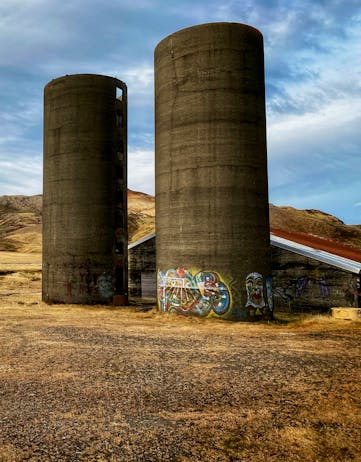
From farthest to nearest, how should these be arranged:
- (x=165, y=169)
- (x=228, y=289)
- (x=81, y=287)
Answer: (x=81, y=287) → (x=165, y=169) → (x=228, y=289)

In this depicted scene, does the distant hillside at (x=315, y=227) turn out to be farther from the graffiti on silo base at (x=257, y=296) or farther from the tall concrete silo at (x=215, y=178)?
the graffiti on silo base at (x=257, y=296)

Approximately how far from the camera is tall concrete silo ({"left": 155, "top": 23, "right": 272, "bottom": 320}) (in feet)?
64.0

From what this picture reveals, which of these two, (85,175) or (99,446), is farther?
(85,175)

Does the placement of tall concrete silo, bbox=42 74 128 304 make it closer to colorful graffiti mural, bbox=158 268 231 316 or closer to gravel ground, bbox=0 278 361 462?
colorful graffiti mural, bbox=158 268 231 316

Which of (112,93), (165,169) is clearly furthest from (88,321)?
(112,93)

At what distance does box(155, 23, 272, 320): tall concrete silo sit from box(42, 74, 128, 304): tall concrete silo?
22.2 ft

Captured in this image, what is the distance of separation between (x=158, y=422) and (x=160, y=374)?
9.71ft

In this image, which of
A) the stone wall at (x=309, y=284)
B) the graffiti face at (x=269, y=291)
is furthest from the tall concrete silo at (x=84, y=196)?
the graffiti face at (x=269, y=291)

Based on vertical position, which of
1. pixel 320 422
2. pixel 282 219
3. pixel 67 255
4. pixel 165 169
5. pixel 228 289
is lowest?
pixel 320 422

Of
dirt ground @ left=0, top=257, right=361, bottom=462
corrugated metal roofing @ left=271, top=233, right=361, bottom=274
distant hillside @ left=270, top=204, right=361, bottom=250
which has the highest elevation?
distant hillside @ left=270, top=204, right=361, bottom=250

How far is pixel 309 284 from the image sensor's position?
76.8 ft

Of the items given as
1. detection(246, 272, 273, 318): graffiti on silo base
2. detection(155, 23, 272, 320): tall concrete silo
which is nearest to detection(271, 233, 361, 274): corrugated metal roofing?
detection(155, 23, 272, 320): tall concrete silo

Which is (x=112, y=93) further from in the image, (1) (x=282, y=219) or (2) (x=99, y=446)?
(1) (x=282, y=219)

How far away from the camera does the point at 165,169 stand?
69.7 feet
